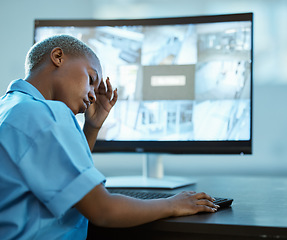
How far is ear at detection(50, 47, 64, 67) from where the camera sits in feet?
2.96

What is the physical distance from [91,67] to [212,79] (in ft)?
1.54

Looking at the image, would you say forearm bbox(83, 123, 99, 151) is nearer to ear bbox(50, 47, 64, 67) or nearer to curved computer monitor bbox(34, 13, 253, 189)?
curved computer monitor bbox(34, 13, 253, 189)

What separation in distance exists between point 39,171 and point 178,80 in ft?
2.40

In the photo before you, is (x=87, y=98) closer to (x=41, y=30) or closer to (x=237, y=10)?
(x=41, y=30)

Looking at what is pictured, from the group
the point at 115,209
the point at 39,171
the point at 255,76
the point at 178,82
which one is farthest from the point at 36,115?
the point at 255,76

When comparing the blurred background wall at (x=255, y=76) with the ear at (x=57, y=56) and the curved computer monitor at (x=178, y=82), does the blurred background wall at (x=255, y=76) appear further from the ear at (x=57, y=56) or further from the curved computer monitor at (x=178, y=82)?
the ear at (x=57, y=56)

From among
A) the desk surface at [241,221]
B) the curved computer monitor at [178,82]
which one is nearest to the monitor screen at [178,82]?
the curved computer monitor at [178,82]

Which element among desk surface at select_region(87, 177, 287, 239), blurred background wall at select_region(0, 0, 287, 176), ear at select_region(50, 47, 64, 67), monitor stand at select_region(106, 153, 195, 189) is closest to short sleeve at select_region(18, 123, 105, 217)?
desk surface at select_region(87, 177, 287, 239)

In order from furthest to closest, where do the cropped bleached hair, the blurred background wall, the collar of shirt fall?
the blurred background wall
the cropped bleached hair
the collar of shirt

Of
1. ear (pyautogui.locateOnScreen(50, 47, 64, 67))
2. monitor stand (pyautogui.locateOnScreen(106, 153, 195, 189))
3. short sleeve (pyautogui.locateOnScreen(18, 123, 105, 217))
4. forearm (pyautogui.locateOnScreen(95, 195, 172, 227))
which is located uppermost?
ear (pyautogui.locateOnScreen(50, 47, 64, 67))

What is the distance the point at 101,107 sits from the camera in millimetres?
1237

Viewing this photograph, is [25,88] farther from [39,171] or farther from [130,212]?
[130,212]

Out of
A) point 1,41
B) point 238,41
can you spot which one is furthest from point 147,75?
point 1,41

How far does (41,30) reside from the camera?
1.38 metres
